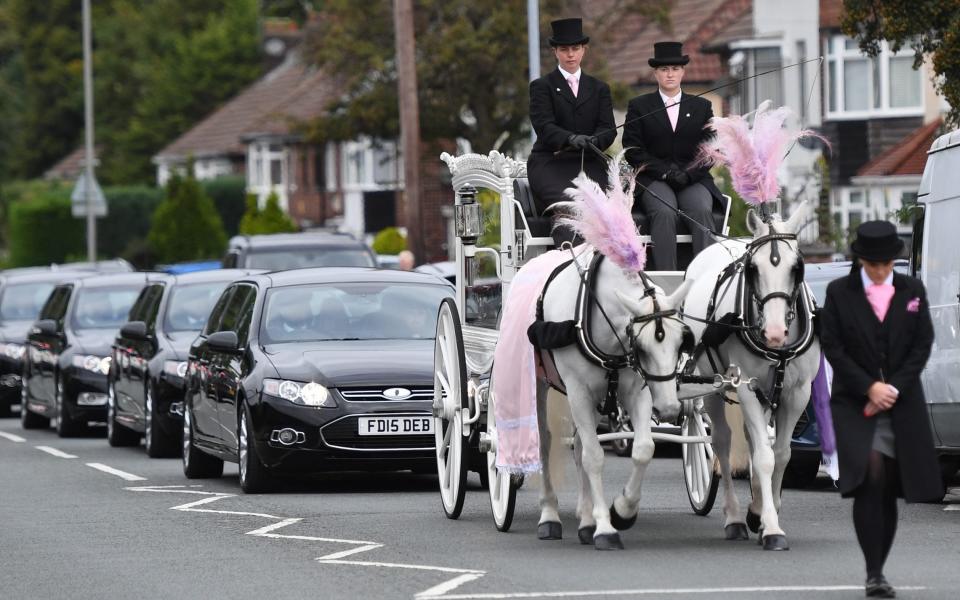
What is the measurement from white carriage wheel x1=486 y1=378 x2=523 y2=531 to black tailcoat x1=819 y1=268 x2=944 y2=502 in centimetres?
300

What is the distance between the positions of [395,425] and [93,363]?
997 cm

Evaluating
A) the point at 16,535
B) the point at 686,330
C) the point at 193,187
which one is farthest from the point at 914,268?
the point at 193,187

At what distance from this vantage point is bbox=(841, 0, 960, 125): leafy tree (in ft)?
66.4

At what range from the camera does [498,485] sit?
13.0m

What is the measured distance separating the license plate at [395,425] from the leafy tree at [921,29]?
7221mm

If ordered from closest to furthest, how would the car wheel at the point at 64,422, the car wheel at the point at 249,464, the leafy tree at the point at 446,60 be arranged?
1. the car wheel at the point at 249,464
2. the car wheel at the point at 64,422
3. the leafy tree at the point at 446,60

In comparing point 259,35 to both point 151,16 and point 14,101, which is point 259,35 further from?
point 14,101

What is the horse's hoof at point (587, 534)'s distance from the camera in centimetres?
1200

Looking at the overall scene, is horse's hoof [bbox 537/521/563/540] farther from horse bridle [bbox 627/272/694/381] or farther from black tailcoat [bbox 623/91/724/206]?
black tailcoat [bbox 623/91/724/206]

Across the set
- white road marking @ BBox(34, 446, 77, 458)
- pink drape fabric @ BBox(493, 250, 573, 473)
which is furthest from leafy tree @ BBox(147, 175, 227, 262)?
pink drape fabric @ BBox(493, 250, 573, 473)

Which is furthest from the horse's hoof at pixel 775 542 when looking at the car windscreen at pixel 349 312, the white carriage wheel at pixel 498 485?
the car windscreen at pixel 349 312

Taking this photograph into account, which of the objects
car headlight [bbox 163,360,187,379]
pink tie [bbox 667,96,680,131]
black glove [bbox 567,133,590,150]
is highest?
pink tie [bbox 667,96,680,131]

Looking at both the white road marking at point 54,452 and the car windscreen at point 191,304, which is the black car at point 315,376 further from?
the car windscreen at point 191,304

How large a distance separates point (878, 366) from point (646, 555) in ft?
7.00
